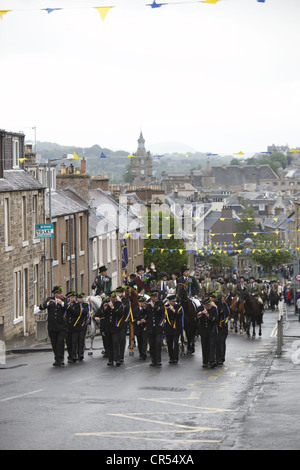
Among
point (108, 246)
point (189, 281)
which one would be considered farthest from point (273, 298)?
point (189, 281)

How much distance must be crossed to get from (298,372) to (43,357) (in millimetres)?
8280

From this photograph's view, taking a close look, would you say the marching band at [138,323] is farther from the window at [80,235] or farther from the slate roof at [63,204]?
the window at [80,235]

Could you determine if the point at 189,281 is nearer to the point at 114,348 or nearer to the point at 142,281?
the point at 142,281

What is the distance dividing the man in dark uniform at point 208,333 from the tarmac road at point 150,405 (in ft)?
1.53

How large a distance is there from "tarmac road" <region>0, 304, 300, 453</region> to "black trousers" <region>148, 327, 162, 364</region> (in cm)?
30

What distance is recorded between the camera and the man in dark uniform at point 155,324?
21.9 m

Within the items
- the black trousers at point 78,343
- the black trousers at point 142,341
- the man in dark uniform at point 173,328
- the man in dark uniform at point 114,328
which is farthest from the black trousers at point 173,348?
the black trousers at point 78,343

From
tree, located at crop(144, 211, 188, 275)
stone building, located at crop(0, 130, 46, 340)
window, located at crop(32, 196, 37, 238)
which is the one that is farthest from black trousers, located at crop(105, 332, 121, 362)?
tree, located at crop(144, 211, 188, 275)

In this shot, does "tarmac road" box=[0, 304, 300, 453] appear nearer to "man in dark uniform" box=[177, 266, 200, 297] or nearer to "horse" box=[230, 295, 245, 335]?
"man in dark uniform" box=[177, 266, 200, 297]

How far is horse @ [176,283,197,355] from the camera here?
23781mm

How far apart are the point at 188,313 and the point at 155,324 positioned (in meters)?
2.38

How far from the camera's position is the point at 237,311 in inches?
1299
